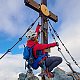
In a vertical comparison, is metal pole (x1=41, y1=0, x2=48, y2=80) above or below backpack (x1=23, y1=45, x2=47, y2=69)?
above

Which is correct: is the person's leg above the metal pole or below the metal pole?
below

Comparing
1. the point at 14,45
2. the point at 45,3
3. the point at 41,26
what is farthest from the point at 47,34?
the point at 14,45

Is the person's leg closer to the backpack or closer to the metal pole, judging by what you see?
the backpack

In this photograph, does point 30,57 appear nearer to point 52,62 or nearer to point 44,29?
point 52,62

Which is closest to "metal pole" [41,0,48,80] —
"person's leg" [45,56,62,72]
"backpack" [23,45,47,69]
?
"backpack" [23,45,47,69]

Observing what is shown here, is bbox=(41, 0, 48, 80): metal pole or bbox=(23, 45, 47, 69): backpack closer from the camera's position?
bbox=(23, 45, 47, 69): backpack

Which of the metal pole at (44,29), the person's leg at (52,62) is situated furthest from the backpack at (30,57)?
the metal pole at (44,29)

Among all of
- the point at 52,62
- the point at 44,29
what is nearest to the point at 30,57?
the point at 52,62

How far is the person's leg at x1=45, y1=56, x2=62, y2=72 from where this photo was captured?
921 cm

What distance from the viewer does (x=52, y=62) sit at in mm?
9242

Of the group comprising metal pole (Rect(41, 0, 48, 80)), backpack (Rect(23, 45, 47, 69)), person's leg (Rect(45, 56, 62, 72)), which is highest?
metal pole (Rect(41, 0, 48, 80))

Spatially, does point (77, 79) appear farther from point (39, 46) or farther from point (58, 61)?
point (39, 46)

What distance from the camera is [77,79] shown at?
10.2m

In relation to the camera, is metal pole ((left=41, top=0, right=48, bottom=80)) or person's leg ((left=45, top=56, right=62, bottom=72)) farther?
metal pole ((left=41, top=0, right=48, bottom=80))
